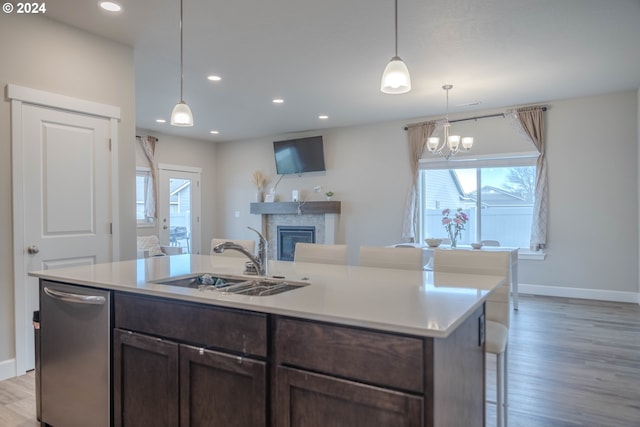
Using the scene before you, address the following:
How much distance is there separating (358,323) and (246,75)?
3.93 meters

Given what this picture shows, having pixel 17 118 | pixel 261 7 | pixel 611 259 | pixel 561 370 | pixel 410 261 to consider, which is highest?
pixel 261 7

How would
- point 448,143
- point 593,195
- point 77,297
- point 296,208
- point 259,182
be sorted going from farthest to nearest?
1. point 259,182
2. point 296,208
3. point 593,195
4. point 448,143
5. point 77,297

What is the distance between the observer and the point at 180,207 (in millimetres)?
8219

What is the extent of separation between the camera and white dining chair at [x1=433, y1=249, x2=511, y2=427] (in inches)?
81.1

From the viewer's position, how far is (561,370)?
3.12 meters

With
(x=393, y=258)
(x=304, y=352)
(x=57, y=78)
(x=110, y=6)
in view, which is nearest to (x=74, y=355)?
(x=304, y=352)

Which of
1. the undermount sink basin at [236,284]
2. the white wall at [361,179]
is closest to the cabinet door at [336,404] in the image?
the undermount sink basin at [236,284]

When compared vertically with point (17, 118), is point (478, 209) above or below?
below

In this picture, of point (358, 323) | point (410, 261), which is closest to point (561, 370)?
point (410, 261)

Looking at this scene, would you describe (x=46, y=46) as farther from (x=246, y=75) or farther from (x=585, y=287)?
(x=585, y=287)

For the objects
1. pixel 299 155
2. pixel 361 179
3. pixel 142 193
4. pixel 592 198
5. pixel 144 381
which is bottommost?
pixel 144 381

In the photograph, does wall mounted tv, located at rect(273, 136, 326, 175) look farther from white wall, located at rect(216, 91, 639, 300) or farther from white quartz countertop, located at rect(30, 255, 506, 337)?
white quartz countertop, located at rect(30, 255, 506, 337)

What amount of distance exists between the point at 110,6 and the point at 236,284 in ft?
7.95

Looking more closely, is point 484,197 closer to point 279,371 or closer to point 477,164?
point 477,164
